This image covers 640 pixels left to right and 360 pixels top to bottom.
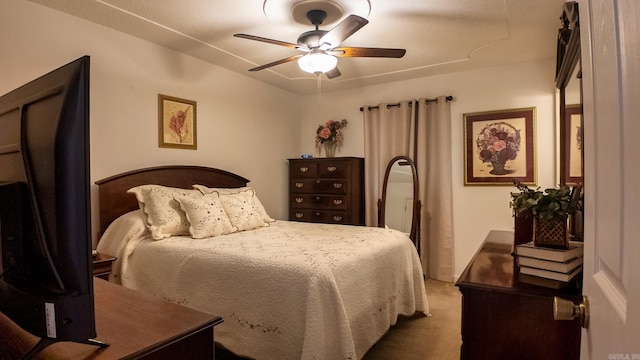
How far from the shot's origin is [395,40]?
3062mm

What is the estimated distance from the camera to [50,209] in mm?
641

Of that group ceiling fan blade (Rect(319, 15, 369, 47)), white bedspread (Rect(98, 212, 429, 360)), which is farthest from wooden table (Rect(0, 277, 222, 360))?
ceiling fan blade (Rect(319, 15, 369, 47))

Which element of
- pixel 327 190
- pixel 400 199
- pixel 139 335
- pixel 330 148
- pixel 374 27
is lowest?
pixel 139 335

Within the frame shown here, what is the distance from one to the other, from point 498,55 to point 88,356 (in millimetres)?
3949

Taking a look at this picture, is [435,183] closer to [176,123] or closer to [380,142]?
[380,142]

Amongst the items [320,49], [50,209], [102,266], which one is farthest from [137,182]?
[50,209]

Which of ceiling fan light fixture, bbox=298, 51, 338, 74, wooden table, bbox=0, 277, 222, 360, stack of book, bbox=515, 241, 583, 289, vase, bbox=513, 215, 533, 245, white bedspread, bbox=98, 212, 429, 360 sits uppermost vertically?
ceiling fan light fixture, bbox=298, 51, 338, 74

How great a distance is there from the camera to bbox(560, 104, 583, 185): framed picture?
162cm

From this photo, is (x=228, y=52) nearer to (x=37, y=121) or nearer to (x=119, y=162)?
(x=119, y=162)

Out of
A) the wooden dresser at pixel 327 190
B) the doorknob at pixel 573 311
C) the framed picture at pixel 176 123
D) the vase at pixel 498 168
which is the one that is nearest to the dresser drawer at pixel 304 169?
the wooden dresser at pixel 327 190

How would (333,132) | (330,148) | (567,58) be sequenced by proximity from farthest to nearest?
(330,148) → (333,132) → (567,58)

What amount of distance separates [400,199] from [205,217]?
2.46 meters

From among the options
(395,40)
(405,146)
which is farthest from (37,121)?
(405,146)

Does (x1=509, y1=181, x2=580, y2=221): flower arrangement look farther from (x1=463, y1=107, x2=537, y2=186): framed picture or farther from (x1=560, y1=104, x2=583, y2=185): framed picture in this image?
(x1=463, y1=107, x2=537, y2=186): framed picture
